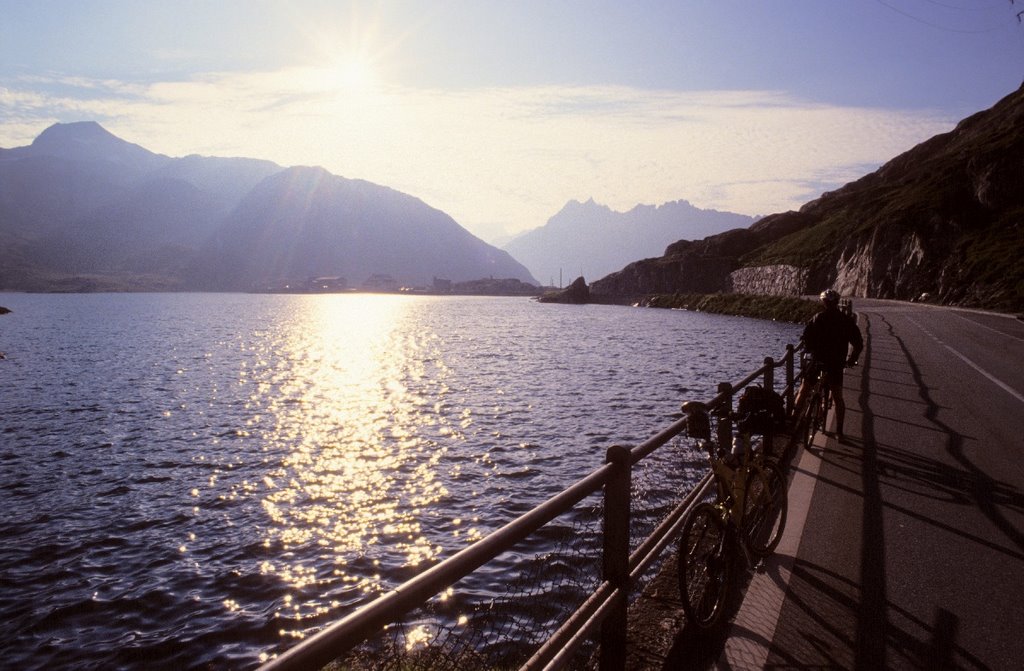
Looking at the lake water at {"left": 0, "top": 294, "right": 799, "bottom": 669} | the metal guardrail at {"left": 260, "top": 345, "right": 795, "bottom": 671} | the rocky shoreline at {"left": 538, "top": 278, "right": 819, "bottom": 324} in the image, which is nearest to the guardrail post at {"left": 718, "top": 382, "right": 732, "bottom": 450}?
the metal guardrail at {"left": 260, "top": 345, "right": 795, "bottom": 671}

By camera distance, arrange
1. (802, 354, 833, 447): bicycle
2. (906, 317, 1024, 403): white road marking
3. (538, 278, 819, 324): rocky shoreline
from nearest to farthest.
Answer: (802, 354, 833, 447): bicycle → (906, 317, 1024, 403): white road marking → (538, 278, 819, 324): rocky shoreline

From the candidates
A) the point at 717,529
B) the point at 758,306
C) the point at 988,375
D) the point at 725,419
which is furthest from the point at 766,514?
the point at 758,306

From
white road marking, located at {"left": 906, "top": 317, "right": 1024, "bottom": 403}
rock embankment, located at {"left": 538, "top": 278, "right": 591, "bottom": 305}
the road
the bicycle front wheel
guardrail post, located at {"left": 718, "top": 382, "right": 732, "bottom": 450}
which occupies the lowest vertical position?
rock embankment, located at {"left": 538, "top": 278, "right": 591, "bottom": 305}

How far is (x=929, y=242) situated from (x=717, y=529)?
9044 centimetres

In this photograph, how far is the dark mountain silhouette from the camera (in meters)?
70.0

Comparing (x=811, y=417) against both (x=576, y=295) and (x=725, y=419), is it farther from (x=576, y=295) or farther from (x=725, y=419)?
(x=576, y=295)

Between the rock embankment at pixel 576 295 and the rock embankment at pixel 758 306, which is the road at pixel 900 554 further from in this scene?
the rock embankment at pixel 576 295

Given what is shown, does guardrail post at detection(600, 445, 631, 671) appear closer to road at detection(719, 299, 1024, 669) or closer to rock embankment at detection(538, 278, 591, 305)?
road at detection(719, 299, 1024, 669)

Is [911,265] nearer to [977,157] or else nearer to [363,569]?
[977,157]

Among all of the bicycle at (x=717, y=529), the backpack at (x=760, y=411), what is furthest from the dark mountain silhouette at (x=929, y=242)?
the bicycle at (x=717, y=529)

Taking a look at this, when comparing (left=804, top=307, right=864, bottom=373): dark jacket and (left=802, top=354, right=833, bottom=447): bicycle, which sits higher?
(left=804, top=307, right=864, bottom=373): dark jacket

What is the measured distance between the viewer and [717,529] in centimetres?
520

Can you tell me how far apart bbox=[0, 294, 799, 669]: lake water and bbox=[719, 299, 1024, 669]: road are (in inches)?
240

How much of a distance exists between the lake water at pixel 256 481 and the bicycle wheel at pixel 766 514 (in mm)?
6123
